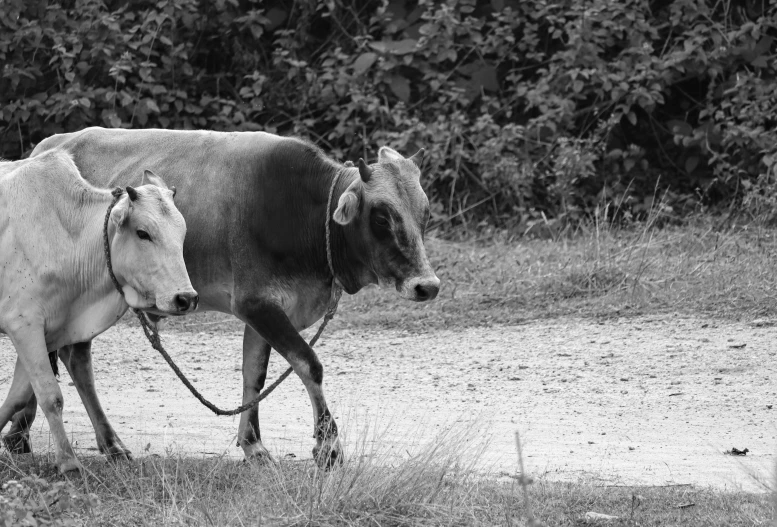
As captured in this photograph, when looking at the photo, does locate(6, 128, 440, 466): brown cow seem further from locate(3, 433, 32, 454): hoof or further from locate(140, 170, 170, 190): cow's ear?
locate(140, 170, 170, 190): cow's ear

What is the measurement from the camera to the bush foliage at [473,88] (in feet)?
36.3

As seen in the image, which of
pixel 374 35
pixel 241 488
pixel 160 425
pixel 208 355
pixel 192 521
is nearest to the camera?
pixel 192 521

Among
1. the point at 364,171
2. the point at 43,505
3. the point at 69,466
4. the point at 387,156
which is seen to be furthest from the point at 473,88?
the point at 43,505

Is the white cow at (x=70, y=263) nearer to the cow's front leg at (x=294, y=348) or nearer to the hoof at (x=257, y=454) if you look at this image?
the cow's front leg at (x=294, y=348)

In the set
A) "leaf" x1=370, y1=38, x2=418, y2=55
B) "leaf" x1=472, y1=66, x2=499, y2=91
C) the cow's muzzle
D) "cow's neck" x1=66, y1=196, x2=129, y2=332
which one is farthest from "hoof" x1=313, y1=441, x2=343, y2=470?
"leaf" x1=472, y1=66, x2=499, y2=91

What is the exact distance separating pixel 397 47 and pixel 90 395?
6.70 metres

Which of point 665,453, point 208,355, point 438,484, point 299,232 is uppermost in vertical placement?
point 299,232

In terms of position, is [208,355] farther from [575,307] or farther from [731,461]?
[731,461]

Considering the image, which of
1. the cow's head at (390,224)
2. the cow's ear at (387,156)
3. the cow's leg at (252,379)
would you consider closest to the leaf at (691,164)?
the cow's ear at (387,156)

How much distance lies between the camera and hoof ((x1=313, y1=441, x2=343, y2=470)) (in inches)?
182

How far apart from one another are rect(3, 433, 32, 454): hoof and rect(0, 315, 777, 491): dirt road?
0.49ft

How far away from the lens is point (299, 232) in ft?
17.5

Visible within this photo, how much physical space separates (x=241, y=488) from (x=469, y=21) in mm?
7621

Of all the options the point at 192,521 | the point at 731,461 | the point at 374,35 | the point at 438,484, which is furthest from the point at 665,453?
the point at 374,35
